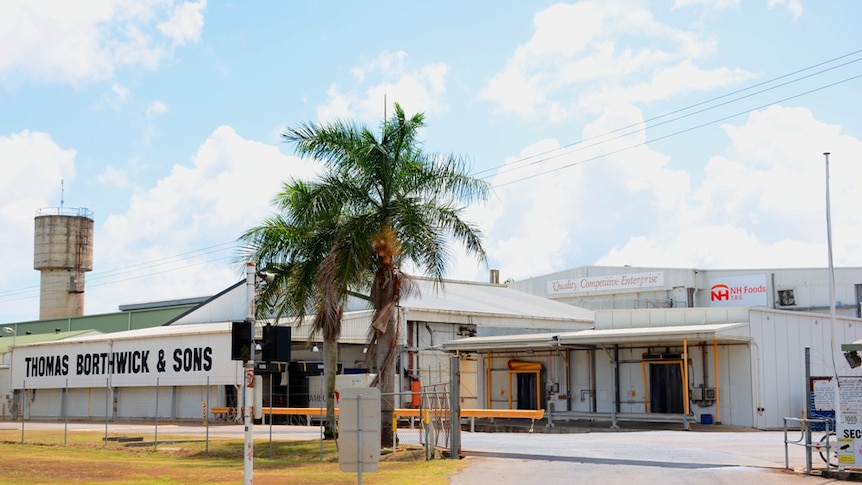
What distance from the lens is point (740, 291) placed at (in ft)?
223

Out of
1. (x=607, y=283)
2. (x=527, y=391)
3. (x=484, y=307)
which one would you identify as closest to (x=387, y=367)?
(x=527, y=391)

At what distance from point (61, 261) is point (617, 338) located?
60.0m

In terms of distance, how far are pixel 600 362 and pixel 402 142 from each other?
16.9 m

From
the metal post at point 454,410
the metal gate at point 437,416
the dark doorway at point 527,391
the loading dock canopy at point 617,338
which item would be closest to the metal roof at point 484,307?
the loading dock canopy at point 617,338

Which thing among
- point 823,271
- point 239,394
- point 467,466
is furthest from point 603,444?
point 823,271

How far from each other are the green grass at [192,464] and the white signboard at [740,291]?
1786 inches

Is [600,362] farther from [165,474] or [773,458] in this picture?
[165,474]

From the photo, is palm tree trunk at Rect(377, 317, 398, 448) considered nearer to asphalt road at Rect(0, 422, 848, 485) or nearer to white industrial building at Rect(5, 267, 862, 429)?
white industrial building at Rect(5, 267, 862, 429)

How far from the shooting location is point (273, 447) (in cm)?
2755

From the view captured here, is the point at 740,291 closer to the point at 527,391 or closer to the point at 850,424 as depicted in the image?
the point at 527,391

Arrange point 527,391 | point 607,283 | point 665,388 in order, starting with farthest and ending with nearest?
point 607,283
point 527,391
point 665,388

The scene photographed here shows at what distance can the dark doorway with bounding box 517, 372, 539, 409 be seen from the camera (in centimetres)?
4178

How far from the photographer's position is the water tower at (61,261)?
3263 inches

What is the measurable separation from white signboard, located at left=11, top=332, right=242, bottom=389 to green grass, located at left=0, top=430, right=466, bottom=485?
38.7 feet
